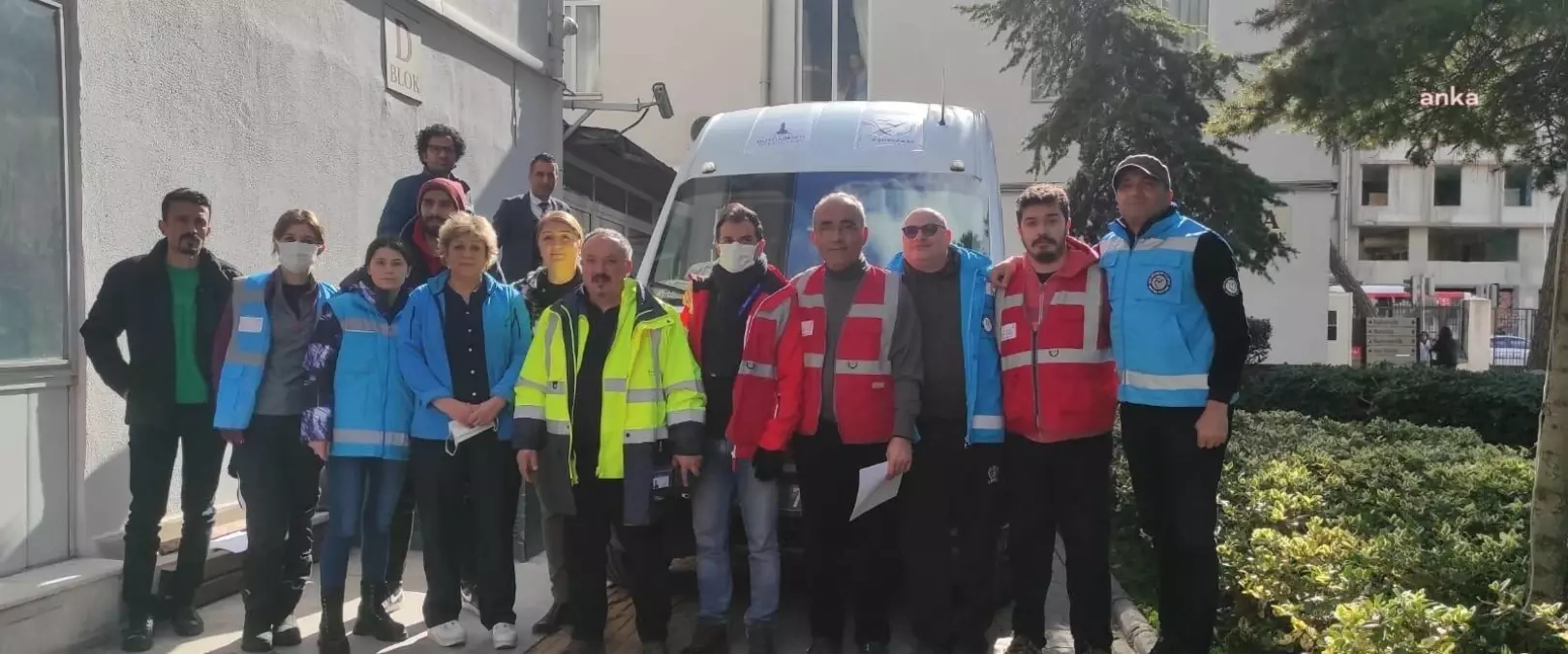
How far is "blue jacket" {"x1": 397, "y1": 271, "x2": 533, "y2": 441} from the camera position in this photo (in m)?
4.49

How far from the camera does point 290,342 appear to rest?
4.55 m

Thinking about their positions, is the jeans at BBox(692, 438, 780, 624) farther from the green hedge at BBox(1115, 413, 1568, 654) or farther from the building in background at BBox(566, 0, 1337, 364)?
the building in background at BBox(566, 0, 1337, 364)

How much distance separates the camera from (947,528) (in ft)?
14.0

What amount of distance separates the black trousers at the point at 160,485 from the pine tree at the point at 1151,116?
9.73m

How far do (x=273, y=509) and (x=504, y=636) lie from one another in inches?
42.5

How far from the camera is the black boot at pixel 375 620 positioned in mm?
4781

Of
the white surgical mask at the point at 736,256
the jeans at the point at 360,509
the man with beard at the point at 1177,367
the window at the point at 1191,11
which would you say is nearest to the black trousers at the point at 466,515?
the jeans at the point at 360,509

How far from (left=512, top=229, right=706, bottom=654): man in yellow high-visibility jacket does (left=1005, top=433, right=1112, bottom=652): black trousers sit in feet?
4.21

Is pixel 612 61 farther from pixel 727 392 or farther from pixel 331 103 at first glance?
pixel 727 392

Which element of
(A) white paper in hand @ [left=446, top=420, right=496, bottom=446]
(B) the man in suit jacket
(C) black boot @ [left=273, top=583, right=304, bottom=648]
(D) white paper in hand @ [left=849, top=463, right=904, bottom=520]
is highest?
(B) the man in suit jacket

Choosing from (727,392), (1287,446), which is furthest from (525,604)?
(1287,446)

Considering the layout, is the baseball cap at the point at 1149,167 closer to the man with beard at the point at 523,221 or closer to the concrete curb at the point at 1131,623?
the concrete curb at the point at 1131,623

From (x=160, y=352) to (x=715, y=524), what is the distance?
2430 millimetres

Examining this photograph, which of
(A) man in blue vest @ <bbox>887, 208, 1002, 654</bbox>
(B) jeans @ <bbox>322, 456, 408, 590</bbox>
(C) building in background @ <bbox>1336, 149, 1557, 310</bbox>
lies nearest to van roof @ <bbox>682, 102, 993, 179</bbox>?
(A) man in blue vest @ <bbox>887, 208, 1002, 654</bbox>
